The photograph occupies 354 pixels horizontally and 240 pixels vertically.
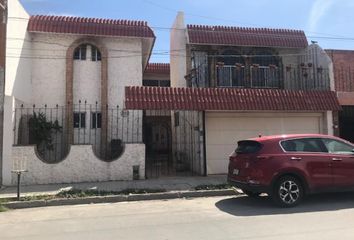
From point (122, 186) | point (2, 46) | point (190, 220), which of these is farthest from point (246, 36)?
point (190, 220)

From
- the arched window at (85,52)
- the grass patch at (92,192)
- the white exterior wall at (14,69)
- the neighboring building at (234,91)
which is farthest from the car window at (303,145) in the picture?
the arched window at (85,52)

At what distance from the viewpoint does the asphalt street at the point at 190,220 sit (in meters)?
7.31

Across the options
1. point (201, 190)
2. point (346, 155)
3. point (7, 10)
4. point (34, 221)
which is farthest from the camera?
point (7, 10)

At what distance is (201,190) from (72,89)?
328 inches

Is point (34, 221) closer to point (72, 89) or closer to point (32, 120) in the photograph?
point (32, 120)

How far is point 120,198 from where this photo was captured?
451 inches

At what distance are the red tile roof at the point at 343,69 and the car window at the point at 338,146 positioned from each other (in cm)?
684

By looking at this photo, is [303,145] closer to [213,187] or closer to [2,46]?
[213,187]

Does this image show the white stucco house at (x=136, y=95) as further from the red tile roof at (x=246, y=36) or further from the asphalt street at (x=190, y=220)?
the asphalt street at (x=190, y=220)

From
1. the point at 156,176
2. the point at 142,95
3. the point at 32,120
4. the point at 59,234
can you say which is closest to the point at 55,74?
the point at 32,120

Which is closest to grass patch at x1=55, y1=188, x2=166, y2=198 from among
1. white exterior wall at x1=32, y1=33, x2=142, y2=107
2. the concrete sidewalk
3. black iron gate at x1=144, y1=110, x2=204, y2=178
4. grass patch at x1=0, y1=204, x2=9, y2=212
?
the concrete sidewalk

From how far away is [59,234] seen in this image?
7.58 metres

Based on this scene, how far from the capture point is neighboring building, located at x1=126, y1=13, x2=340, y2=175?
1537 centimetres

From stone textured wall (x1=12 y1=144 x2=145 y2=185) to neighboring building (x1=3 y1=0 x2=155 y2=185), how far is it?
6.13 feet
